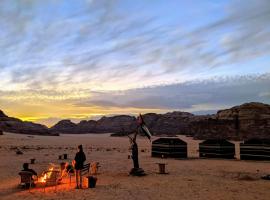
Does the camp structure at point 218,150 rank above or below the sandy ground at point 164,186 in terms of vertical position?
above

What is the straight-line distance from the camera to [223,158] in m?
32.8

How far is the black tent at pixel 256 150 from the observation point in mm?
30797

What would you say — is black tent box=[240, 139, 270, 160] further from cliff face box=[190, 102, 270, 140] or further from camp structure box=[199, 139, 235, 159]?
cliff face box=[190, 102, 270, 140]

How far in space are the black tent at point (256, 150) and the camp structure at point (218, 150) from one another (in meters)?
1.17

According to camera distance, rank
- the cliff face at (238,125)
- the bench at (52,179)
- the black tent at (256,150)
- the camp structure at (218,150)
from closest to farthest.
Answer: the bench at (52,179), the black tent at (256,150), the camp structure at (218,150), the cliff face at (238,125)

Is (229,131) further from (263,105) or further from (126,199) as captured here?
(126,199)

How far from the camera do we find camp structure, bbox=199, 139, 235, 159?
32812mm

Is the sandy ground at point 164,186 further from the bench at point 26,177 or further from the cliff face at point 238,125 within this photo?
the cliff face at point 238,125

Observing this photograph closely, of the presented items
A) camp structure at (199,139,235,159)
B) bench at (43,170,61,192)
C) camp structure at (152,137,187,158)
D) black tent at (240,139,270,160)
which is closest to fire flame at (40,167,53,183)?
bench at (43,170,61,192)

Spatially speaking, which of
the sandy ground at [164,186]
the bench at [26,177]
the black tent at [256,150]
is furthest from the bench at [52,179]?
the black tent at [256,150]

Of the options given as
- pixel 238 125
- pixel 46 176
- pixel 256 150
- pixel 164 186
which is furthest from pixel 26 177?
pixel 238 125

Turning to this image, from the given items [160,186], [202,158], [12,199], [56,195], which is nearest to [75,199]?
[56,195]

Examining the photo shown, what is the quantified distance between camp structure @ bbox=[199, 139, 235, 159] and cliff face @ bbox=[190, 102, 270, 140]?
4710cm

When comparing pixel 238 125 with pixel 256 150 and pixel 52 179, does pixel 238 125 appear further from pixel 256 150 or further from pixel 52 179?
pixel 52 179
